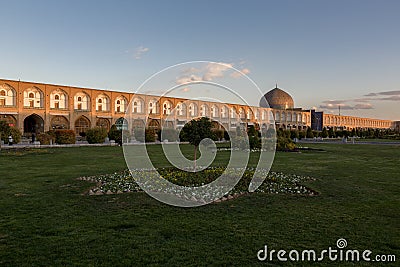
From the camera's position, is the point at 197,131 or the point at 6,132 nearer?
the point at 197,131

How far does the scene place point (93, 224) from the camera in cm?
629

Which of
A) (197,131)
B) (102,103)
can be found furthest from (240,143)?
(102,103)

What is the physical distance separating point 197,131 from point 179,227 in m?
5.78

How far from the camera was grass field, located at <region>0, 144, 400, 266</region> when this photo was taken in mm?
4805

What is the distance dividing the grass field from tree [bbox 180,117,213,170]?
3204 millimetres

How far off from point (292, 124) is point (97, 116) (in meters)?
61.5

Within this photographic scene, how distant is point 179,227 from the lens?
6.12m

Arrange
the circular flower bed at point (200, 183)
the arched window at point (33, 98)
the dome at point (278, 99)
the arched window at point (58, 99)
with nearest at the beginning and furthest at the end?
the circular flower bed at point (200, 183) < the arched window at point (33, 98) < the arched window at point (58, 99) < the dome at point (278, 99)

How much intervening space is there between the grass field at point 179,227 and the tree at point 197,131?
320 centimetres

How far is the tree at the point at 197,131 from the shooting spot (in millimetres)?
11578

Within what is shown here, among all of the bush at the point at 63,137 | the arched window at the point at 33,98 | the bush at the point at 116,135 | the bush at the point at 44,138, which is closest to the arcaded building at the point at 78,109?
the arched window at the point at 33,98

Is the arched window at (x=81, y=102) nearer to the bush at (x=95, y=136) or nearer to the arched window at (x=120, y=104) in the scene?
the arched window at (x=120, y=104)

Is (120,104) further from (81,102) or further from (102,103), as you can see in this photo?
(81,102)

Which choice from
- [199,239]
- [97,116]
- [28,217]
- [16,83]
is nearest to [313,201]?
[199,239]
